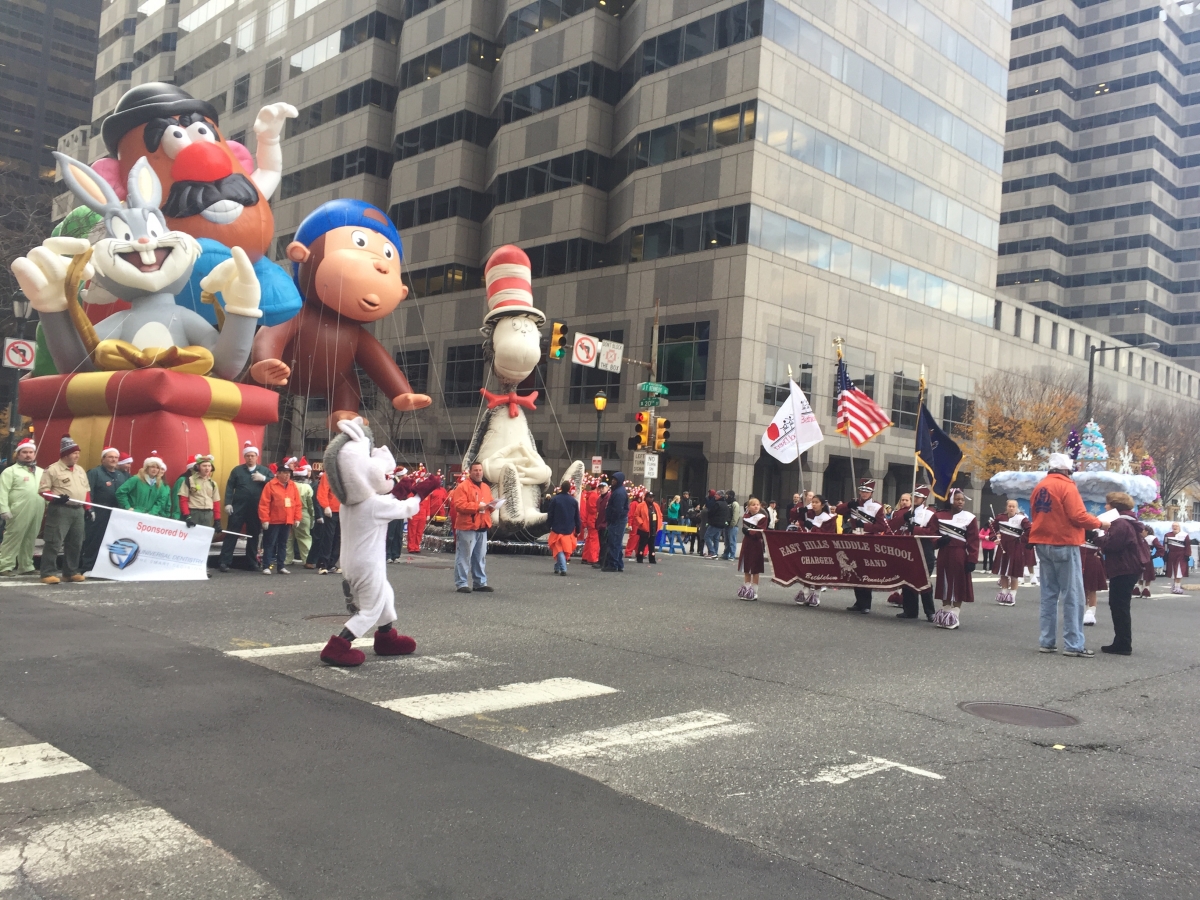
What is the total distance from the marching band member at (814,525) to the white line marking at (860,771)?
8487 millimetres

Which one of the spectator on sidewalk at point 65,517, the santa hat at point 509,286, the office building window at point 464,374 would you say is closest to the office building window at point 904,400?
the office building window at point 464,374

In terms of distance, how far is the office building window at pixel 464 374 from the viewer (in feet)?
149

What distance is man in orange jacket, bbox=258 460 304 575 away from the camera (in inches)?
558

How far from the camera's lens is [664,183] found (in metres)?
38.2

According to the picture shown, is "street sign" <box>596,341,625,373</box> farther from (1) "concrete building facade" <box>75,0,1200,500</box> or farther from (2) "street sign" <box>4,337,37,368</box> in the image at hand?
(2) "street sign" <box>4,337,37,368</box>

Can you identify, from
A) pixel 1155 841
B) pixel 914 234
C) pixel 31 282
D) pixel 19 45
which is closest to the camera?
pixel 1155 841

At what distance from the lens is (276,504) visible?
14.2 metres

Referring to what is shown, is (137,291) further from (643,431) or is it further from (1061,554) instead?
(1061,554)

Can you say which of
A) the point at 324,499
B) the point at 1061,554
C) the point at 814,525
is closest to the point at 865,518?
the point at 814,525

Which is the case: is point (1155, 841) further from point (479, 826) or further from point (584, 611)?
point (584, 611)

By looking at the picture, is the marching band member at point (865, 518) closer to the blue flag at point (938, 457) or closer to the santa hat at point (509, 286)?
the blue flag at point (938, 457)

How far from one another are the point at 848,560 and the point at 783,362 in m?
24.4

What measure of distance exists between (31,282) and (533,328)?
938cm

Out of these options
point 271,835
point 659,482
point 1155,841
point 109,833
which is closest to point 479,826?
point 271,835
